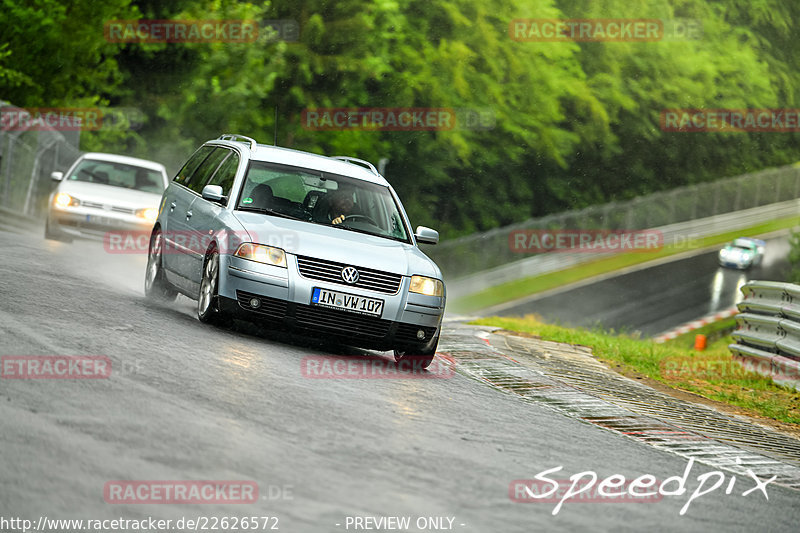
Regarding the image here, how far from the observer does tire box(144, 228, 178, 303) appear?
456 inches

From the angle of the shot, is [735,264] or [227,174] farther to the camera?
[735,264]

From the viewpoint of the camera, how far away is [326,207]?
1068 cm

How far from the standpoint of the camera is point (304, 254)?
31.1 feet

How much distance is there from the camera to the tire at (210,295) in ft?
31.6

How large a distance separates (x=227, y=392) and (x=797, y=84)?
206 feet

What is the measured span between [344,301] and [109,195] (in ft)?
31.2

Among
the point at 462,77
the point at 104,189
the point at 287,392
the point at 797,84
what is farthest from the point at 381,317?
the point at 797,84

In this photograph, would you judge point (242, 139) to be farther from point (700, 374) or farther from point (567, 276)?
point (567, 276)
